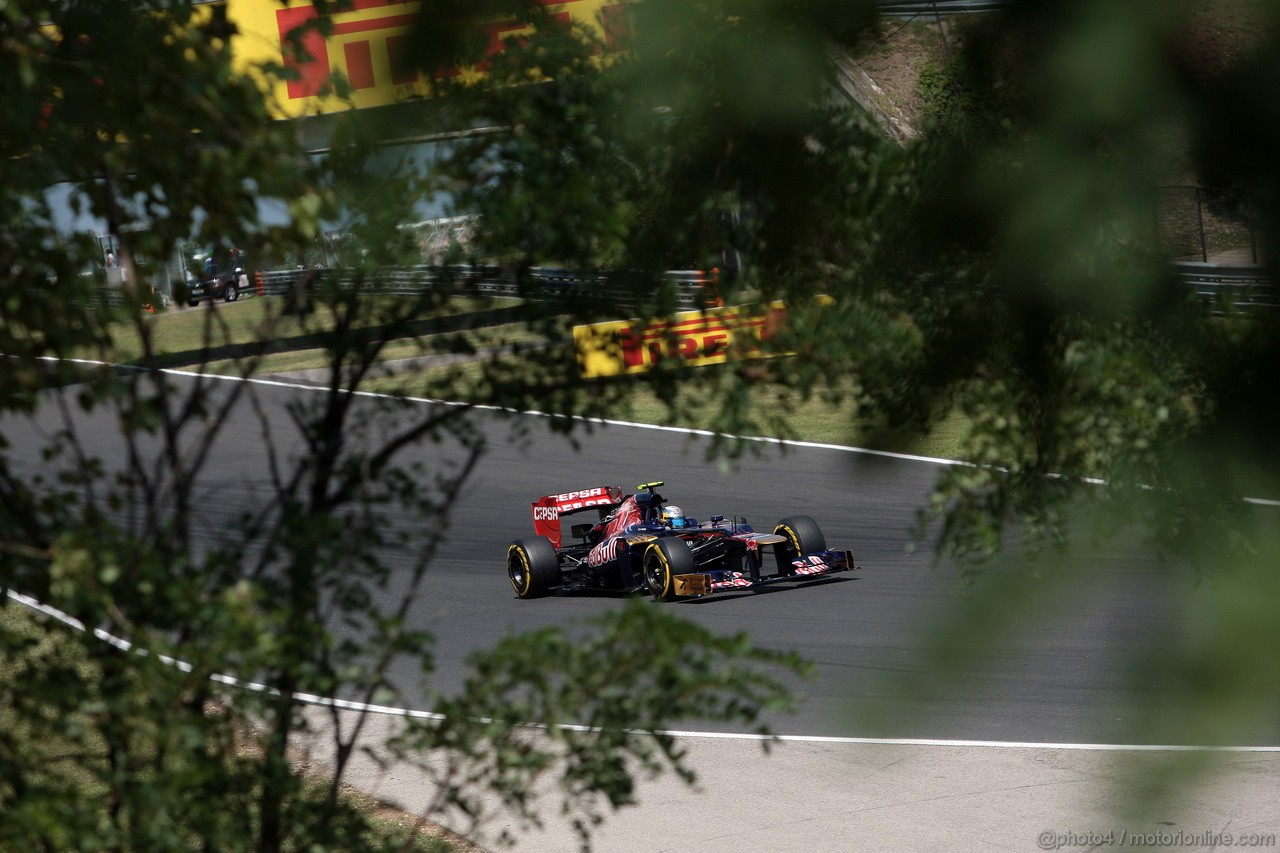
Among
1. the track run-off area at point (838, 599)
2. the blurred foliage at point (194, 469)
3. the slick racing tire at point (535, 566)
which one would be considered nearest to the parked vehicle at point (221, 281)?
the blurred foliage at point (194, 469)

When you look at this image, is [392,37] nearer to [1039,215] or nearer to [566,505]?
[1039,215]

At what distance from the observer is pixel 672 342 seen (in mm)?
3412

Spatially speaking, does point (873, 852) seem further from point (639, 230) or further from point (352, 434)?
point (639, 230)

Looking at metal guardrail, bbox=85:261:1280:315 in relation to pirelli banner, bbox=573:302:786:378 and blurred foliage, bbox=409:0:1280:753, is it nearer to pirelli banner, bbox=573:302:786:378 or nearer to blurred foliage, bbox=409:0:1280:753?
pirelli banner, bbox=573:302:786:378

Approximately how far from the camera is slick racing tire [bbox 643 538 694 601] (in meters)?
12.8

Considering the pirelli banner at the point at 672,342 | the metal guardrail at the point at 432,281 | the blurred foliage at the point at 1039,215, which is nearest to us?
the blurred foliage at the point at 1039,215

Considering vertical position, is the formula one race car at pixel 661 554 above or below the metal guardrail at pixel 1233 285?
below

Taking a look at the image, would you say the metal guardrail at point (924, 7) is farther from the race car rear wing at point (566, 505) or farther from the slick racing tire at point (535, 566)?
the race car rear wing at point (566, 505)

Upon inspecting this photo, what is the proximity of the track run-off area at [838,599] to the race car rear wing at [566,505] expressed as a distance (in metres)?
0.76

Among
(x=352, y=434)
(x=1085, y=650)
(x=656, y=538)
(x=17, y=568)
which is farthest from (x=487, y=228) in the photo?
(x=656, y=538)

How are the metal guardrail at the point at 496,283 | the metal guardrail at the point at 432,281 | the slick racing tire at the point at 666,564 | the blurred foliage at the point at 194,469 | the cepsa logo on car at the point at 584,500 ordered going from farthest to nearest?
the cepsa logo on car at the point at 584,500 → the slick racing tire at the point at 666,564 → the metal guardrail at the point at 432,281 → the blurred foliage at the point at 194,469 → the metal guardrail at the point at 496,283

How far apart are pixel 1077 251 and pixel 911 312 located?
15 cm

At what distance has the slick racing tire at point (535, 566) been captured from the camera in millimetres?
13555

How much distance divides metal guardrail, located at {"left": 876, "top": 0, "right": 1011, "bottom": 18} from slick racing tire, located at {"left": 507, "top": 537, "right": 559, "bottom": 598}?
1282 centimetres
